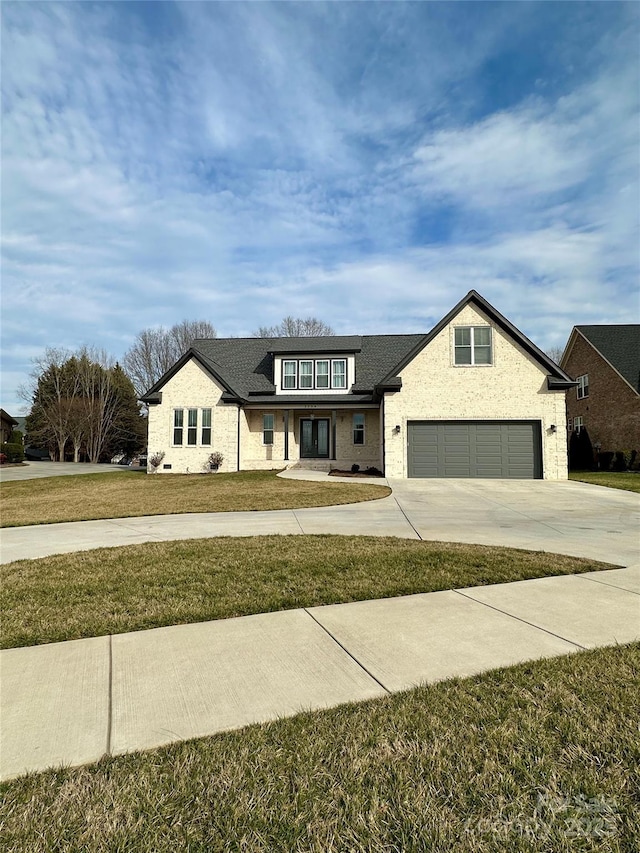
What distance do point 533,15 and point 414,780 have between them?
47.4 ft

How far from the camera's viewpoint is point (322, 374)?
23141mm

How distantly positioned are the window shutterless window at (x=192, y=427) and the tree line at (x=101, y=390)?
2436cm

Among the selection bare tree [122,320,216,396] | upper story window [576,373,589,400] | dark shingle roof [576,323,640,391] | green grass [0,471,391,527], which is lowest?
green grass [0,471,391,527]

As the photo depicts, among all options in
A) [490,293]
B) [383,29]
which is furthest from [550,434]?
[383,29]

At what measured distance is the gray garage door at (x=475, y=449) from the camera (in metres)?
18.6

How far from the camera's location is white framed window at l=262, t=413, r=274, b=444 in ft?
78.0

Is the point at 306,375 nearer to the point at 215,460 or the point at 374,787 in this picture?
the point at 215,460

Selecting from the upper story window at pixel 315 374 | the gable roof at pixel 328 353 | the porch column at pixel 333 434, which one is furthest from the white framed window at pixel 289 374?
the porch column at pixel 333 434

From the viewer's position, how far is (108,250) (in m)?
20.8

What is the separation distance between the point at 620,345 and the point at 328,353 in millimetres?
19275

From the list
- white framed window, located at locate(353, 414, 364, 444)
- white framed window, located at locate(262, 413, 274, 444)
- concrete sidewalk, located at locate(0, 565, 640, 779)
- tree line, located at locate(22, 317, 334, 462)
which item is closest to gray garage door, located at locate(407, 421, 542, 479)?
white framed window, located at locate(353, 414, 364, 444)

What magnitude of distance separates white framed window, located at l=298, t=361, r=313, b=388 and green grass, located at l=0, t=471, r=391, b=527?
586 centimetres

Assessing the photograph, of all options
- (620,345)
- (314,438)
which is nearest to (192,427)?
(314,438)

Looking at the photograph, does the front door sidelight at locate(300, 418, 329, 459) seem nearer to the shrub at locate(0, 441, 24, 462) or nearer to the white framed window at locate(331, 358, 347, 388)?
the white framed window at locate(331, 358, 347, 388)
